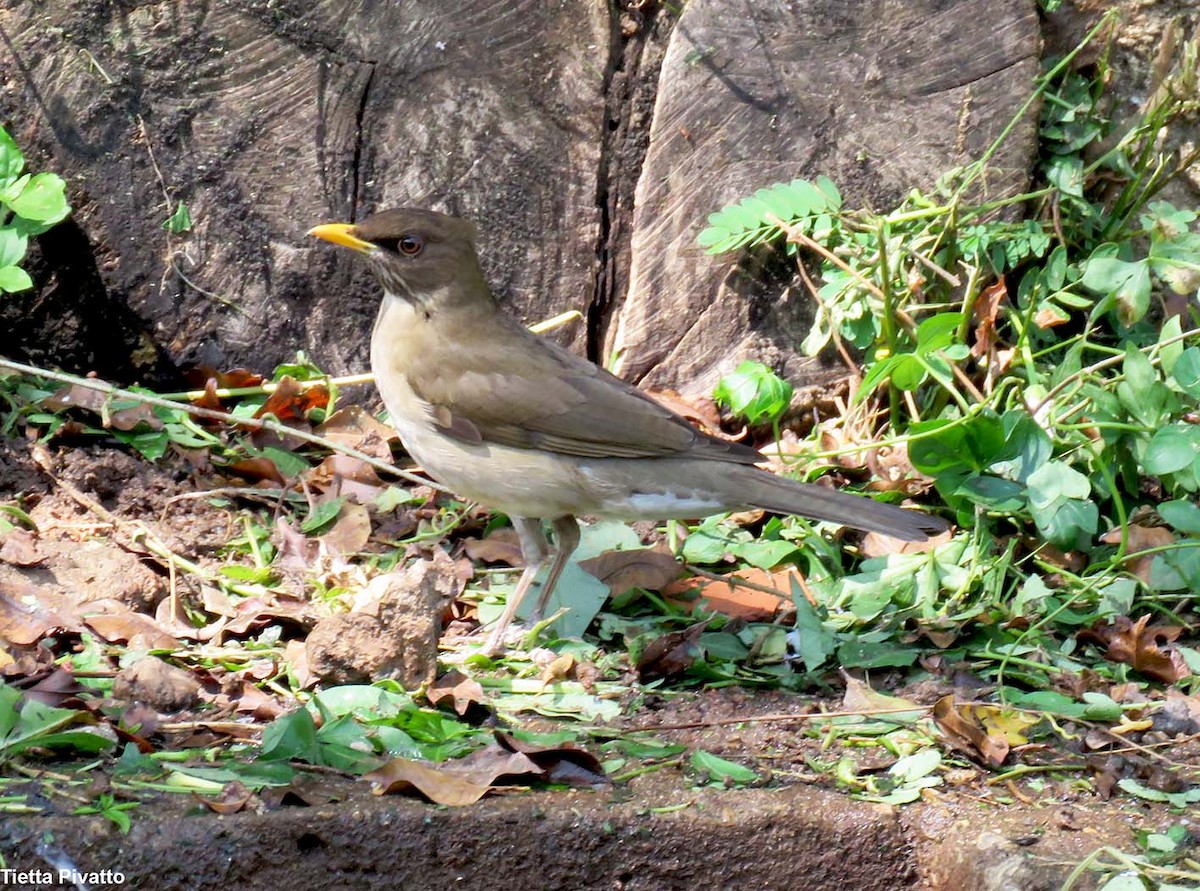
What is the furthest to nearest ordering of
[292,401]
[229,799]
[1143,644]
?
[292,401] → [1143,644] → [229,799]

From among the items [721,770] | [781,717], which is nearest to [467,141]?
[781,717]

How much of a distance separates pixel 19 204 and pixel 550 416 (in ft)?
7.82

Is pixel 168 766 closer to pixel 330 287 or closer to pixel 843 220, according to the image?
pixel 330 287

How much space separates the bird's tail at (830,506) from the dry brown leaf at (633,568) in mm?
576

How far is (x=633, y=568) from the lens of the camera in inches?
236

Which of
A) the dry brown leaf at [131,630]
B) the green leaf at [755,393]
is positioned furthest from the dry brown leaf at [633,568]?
the dry brown leaf at [131,630]

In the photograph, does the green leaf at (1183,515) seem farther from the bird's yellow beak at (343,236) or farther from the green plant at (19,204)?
the green plant at (19,204)

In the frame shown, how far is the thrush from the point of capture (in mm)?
5727

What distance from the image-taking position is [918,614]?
569 cm

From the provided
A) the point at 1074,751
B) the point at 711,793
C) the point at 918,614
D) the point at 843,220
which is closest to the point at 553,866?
the point at 711,793

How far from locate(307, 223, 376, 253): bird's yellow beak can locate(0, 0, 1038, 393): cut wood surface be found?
88cm

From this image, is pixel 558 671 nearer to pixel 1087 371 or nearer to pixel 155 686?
pixel 155 686

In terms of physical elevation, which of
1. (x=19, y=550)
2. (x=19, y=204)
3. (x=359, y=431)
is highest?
(x=19, y=204)

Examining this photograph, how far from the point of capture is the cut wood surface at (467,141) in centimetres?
648
